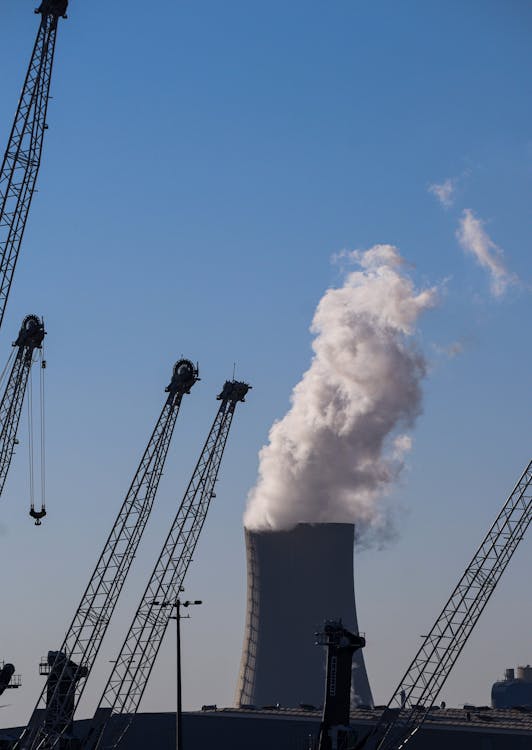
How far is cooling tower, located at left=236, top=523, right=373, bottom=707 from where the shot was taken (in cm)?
14912

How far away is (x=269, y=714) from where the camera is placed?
140375 millimetres

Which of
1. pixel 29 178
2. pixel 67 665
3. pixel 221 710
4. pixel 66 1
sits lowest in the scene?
pixel 67 665

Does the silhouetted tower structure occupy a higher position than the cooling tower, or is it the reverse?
the cooling tower

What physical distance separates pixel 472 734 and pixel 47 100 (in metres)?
64.7

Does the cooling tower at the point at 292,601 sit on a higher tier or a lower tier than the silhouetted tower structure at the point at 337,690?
higher

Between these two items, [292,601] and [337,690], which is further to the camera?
[292,601]

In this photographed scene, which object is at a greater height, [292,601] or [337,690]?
[292,601]

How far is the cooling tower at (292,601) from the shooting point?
149 metres

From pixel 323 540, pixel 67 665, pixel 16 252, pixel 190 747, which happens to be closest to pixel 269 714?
pixel 190 747

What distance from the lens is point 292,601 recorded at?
150 m

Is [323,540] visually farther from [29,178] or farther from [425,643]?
[29,178]

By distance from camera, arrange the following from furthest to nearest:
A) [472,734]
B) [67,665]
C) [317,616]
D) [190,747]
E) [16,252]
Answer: [317,616] < [190,747] < [472,734] < [67,665] < [16,252]

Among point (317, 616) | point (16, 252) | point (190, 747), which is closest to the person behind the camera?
point (16, 252)

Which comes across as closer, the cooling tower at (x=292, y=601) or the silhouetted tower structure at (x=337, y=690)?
the silhouetted tower structure at (x=337, y=690)
